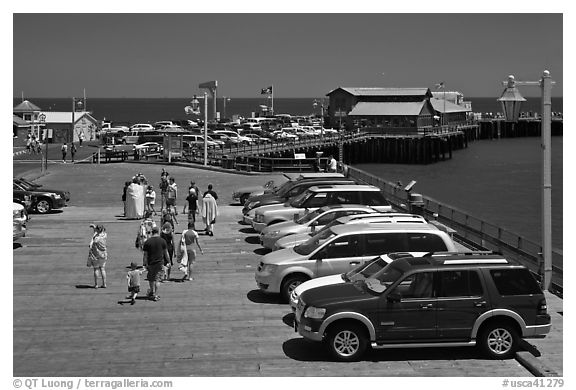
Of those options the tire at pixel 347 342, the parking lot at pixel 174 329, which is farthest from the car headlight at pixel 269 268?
the tire at pixel 347 342

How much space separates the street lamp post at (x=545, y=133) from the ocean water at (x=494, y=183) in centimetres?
2265

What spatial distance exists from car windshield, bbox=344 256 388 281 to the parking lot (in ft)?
4.24

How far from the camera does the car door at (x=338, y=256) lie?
1561 cm

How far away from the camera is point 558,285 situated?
1616cm

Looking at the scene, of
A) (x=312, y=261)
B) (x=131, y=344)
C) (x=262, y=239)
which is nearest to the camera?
(x=131, y=344)

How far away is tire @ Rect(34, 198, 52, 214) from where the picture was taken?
28.6m

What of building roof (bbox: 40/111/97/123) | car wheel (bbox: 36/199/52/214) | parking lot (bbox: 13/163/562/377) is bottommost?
parking lot (bbox: 13/163/562/377)

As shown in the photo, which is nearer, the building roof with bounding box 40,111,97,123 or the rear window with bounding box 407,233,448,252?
the rear window with bounding box 407,233,448,252

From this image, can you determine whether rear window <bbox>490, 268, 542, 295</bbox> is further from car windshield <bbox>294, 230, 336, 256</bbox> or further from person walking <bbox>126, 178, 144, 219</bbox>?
person walking <bbox>126, 178, 144, 219</bbox>

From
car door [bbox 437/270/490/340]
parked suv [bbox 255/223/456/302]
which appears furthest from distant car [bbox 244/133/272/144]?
car door [bbox 437/270/490/340]

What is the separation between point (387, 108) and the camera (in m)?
105

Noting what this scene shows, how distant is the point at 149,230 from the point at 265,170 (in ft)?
86.7
